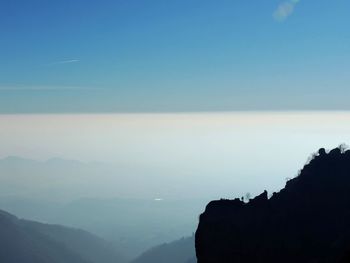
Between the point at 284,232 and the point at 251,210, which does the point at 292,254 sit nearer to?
the point at 284,232

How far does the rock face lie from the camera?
70625 millimetres

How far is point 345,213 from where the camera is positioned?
72312 millimetres

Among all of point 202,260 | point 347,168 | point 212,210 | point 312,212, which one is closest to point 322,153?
point 347,168

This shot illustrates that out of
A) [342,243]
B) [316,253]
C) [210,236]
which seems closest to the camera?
[342,243]

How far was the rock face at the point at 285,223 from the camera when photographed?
232 ft

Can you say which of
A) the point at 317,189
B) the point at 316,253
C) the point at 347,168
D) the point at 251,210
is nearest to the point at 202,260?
the point at 251,210

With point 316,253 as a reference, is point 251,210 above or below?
above

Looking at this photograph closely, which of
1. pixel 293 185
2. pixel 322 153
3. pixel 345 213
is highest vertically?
pixel 322 153

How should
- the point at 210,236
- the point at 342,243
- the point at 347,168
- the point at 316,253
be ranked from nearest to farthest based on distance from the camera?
the point at 342,243, the point at 316,253, the point at 210,236, the point at 347,168

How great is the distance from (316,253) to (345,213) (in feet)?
30.1

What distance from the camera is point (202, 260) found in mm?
76000

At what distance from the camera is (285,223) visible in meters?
74.5

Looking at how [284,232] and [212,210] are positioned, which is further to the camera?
[212,210]

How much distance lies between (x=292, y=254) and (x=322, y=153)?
2425 centimetres
